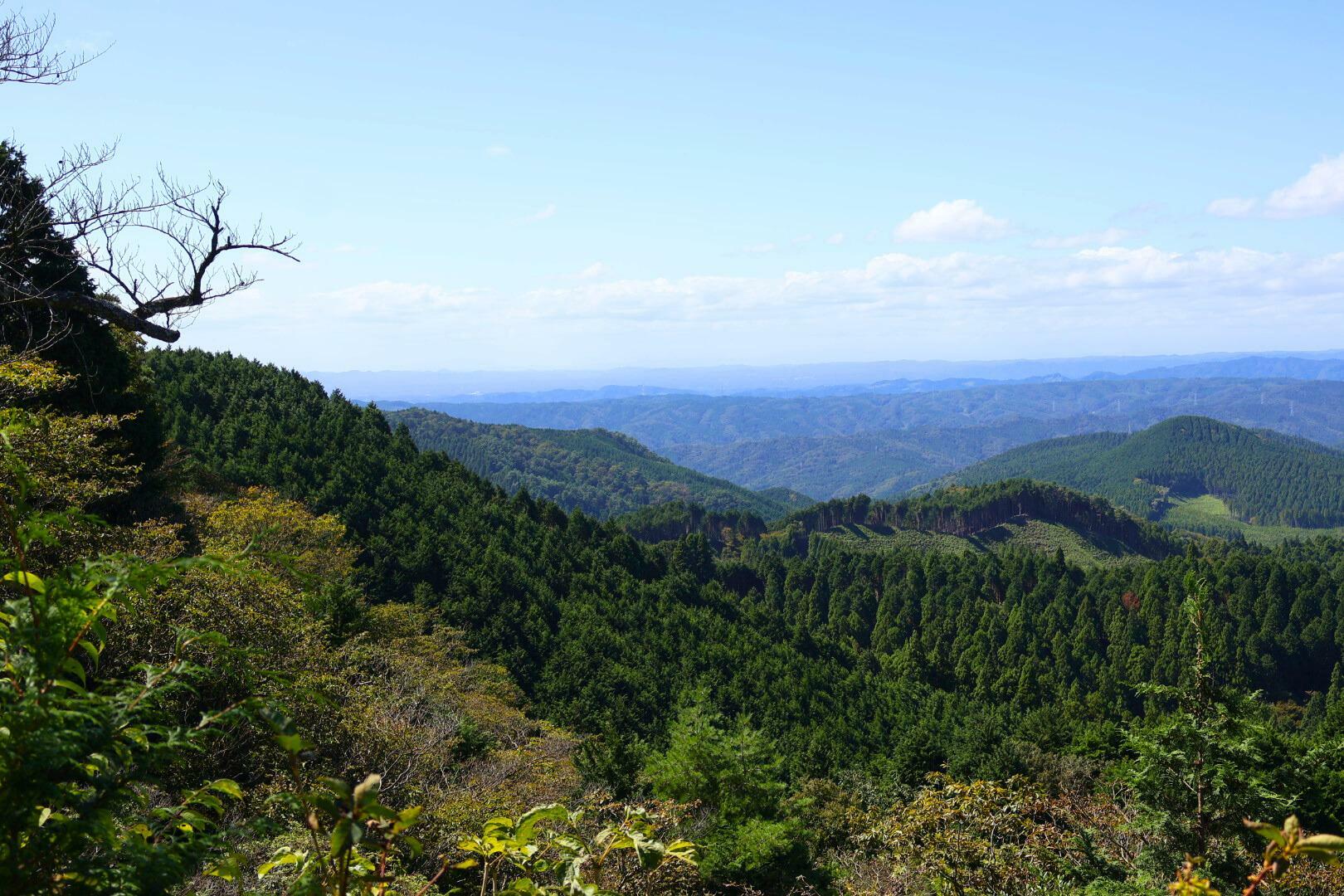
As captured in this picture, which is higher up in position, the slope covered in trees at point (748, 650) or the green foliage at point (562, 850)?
the green foliage at point (562, 850)

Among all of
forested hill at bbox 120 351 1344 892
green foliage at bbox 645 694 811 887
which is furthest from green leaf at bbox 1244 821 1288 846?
green foliage at bbox 645 694 811 887

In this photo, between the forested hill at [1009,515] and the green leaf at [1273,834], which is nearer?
the green leaf at [1273,834]

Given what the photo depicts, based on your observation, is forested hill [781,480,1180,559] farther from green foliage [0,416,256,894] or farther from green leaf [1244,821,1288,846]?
green foliage [0,416,256,894]

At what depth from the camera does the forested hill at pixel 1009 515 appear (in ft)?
486

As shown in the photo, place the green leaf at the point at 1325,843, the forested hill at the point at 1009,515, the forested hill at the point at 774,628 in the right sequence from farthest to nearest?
the forested hill at the point at 1009,515 < the forested hill at the point at 774,628 < the green leaf at the point at 1325,843

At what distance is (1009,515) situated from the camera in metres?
151

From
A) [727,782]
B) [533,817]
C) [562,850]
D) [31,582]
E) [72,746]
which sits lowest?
[727,782]

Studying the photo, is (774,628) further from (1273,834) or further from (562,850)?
(1273,834)

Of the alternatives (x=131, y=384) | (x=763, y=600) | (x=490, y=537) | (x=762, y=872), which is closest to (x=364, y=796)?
(x=762, y=872)

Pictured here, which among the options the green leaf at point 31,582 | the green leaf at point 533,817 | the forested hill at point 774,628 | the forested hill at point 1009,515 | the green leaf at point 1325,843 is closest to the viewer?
the green leaf at point 1325,843

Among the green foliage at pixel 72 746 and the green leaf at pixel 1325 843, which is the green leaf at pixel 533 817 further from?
the green leaf at pixel 1325 843

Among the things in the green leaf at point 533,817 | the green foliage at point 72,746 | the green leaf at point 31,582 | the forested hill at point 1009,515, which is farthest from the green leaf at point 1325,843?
the forested hill at point 1009,515

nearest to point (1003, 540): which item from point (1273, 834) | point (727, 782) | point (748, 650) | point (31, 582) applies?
point (748, 650)

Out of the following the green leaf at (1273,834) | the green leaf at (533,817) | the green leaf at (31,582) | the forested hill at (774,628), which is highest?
the green leaf at (31,582)
